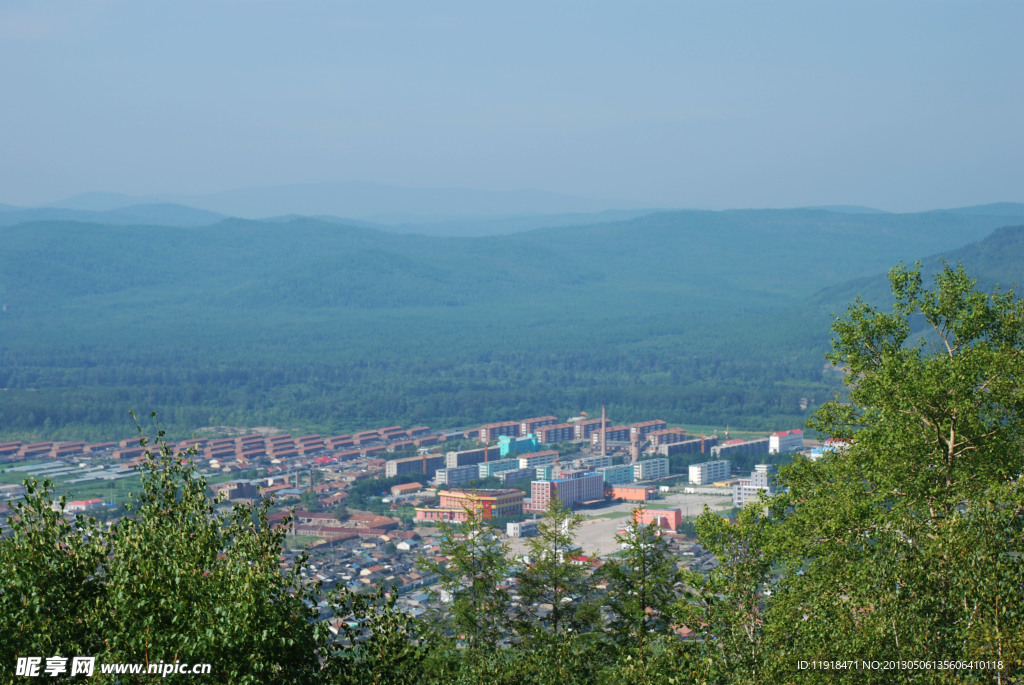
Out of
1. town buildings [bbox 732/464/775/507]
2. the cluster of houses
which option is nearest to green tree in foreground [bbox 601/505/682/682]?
the cluster of houses

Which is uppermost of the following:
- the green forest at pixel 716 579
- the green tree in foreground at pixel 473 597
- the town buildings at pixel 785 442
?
the green forest at pixel 716 579

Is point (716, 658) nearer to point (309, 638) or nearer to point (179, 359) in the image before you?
point (309, 638)

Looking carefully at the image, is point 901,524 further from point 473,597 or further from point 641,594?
point 473,597

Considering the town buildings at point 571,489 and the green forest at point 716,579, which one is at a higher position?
the green forest at point 716,579

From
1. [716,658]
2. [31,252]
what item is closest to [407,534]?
[716,658]

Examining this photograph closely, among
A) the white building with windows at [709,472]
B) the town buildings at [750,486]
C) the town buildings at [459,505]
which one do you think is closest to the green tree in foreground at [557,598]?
the town buildings at [459,505]

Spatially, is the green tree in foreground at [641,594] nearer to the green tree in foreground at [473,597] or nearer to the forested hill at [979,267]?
the green tree in foreground at [473,597]
